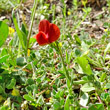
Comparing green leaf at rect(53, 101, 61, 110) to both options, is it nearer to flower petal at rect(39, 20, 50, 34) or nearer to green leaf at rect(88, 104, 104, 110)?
green leaf at rect(88, 104, 104, 110)

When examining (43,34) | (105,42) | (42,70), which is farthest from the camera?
(105,42)

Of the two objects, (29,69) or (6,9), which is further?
(6,9)

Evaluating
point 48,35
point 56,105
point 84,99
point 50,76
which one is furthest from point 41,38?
point 50,76

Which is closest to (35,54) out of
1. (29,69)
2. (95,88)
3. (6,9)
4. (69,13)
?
(29,69)

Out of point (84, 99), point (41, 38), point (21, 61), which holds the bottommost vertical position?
point (84, 99)

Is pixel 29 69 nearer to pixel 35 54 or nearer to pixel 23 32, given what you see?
pixel 35 54

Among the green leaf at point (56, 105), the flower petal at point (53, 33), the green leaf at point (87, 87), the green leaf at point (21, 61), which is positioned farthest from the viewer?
the green leaf at point (21, 61)

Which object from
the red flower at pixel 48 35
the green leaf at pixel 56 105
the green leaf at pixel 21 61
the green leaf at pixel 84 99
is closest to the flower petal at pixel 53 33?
the red flower at pixel 48 35

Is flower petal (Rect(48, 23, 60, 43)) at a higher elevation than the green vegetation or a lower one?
higher

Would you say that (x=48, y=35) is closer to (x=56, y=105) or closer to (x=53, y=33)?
(x=53, y=33)

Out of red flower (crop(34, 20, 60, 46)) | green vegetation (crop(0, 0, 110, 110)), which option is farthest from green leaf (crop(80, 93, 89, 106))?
red flower (crop(34, 20, 60, 46))

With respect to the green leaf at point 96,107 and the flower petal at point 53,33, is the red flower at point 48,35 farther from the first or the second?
the green leaf at point 96,107
